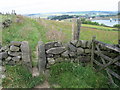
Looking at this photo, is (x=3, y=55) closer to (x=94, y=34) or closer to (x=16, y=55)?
(x=16, y=55)

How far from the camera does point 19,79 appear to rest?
5.42 meters

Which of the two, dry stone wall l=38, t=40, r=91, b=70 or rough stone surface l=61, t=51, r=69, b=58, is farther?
rough stone surface l=61, t=51, r=69, b=58

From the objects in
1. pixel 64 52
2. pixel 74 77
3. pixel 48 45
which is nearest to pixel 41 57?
pixel 48 45

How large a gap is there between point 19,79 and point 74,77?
2.18 metres

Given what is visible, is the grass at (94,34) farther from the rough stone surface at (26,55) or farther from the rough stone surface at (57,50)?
the rough stone surface at (26,55)

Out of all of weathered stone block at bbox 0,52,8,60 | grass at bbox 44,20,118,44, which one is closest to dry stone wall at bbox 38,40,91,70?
weathered stone block at bbox 0,52,8,60

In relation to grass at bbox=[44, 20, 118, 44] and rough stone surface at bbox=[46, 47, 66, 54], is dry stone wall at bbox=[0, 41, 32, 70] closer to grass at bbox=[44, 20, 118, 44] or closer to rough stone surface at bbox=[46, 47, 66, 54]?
rough stone surface at bbox=[46, 47, 66, 54]

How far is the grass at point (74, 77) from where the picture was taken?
17.0 ft

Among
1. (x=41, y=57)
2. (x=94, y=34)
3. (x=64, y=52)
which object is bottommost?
(x=41, y=57)

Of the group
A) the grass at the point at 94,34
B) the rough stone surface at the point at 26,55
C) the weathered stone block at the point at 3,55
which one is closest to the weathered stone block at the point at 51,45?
the rough stone surface at the point at 26,55

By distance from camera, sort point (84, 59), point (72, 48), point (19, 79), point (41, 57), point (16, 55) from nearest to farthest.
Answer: point (19, 79) → point (41, 57) → point (16, 55) → point (72, 48) → point (84, 59)

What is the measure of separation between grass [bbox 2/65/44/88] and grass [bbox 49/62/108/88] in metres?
0.64

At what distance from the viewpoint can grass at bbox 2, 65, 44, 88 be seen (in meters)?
5.25

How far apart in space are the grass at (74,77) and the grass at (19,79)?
644 mm
